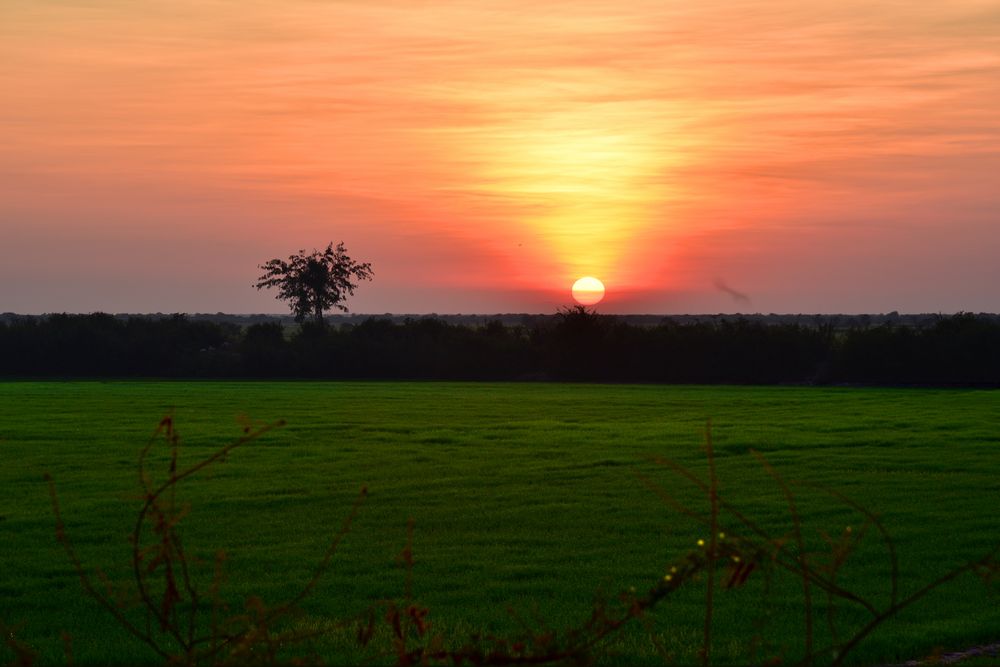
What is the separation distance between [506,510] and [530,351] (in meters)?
62.8

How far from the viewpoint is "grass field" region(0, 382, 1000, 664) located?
1135cm

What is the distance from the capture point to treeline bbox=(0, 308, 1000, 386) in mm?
74938

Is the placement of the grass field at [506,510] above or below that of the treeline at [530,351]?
below

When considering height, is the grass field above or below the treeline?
below

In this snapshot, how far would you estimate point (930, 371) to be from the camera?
74.0 m

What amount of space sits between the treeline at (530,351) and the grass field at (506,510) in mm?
34384

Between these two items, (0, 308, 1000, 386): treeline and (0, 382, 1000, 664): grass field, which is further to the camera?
(0, 308, 1000, 386): treeline

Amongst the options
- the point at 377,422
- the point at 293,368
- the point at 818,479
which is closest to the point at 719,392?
the point at 377,422

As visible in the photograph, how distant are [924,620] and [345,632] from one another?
16.7 feet

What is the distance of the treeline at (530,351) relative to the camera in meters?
74.9

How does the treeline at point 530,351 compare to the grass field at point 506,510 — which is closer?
the grass field at point 506,510

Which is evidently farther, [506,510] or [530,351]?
[530,351]

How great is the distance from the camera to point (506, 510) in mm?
18328

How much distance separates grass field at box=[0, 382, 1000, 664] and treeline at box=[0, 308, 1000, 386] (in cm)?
3438
